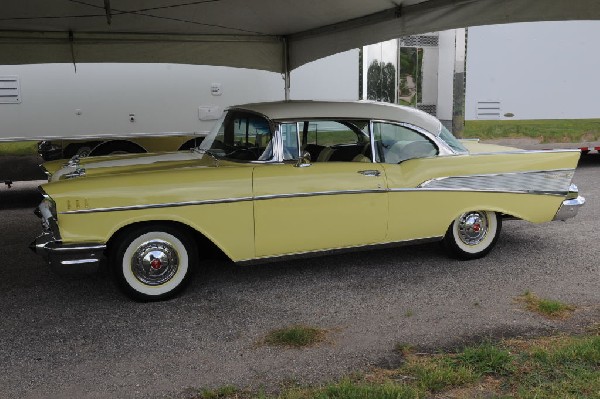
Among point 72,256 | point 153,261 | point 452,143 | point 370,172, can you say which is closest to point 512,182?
point 452,143

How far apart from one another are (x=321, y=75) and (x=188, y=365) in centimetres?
727

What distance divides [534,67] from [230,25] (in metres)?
5.54

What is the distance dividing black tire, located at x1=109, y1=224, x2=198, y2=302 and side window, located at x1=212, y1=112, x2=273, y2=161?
3.02ft

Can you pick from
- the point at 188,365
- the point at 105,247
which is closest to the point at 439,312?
the point at 188,365

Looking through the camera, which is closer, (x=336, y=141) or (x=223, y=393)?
(x=223, y=393)

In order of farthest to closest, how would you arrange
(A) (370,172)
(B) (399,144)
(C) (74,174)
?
(B) (399,144) < (A) (370,172) < (C) (74,174)

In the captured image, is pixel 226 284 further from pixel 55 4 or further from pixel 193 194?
pixel 55 4

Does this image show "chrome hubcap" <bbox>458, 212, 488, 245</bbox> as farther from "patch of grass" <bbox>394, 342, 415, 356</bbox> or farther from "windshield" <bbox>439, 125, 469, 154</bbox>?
"patch of grass" <bbox>394, 342, 415, 356</bbox>

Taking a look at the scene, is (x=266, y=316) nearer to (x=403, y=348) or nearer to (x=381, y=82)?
(x=403, y=348)

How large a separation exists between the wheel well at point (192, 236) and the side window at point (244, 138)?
30.7 inches

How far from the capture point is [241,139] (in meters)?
4.97

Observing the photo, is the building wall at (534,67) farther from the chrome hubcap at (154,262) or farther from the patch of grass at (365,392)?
the patch of grass at (365,392)

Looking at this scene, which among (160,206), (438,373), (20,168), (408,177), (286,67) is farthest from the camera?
(286,67)

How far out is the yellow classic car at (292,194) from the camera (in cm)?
409
